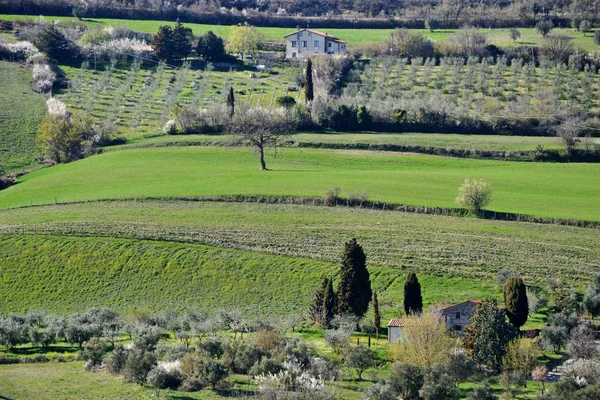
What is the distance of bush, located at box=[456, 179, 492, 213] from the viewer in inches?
3784

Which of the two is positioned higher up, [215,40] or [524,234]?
[215,40]

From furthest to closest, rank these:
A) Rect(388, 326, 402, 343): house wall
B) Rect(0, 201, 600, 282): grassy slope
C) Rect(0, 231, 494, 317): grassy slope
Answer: Rect(0, 201, 600, 282): grassy slope, Rect(0, 231, 494, 317): grassy slope, Rect(388, 326, 402, 343): house wall

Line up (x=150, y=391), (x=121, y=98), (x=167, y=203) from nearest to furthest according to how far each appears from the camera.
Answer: (x=150, y=391) → (x=167, y=203) → (x=121, y=98)

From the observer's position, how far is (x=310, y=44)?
176500 millimetres

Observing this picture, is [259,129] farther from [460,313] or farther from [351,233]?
[460,313]

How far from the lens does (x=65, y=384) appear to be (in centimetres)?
5938

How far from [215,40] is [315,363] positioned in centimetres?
11512

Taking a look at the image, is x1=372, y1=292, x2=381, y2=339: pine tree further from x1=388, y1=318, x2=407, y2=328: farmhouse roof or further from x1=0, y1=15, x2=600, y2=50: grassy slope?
x1=0, y1=15, x2=600, y2=50: grassy slope

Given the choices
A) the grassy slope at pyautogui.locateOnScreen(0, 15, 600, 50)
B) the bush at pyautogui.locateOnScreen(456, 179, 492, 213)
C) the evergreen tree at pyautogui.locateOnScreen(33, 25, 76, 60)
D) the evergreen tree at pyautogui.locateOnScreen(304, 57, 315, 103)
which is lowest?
the bush at pyautogui.locateOnScreen(456, 179, 492, 213)

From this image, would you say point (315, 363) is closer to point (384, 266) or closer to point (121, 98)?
point (384, 266)

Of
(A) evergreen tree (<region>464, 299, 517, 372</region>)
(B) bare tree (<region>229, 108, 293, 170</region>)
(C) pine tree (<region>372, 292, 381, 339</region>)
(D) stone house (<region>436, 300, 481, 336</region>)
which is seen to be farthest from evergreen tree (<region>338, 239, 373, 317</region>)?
(B) bare tree (<region>229, 108, 293, 170</region>)

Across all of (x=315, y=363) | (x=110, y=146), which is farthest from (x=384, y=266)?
(x=110, y=146)

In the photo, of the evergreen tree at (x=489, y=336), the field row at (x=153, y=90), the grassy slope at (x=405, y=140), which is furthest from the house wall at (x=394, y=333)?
the field row at (x=153, y=90)

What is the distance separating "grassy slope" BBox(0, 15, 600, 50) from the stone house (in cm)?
11358
